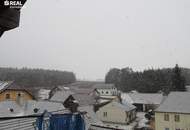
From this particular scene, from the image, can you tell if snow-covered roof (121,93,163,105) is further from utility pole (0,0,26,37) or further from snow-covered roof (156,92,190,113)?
utility pole (0,0,26,37)

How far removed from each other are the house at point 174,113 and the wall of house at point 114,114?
1175 centimetres

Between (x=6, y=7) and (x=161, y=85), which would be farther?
(x=161, y=85)

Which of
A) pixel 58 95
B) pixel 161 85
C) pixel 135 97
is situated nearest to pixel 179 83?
pixel 135 97

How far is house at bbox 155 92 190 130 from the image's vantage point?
30.3 m

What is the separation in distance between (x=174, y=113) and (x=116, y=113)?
1516 centimetres

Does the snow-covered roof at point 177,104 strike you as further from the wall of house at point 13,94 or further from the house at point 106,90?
the house at point 106,90

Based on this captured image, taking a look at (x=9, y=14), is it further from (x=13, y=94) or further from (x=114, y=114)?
(x=114, y=114)

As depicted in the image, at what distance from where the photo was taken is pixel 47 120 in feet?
17.5

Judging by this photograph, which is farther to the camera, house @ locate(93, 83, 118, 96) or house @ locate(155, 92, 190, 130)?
→ house @ locate(93, 83, 118, 96)

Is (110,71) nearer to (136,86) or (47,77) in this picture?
(47,77)

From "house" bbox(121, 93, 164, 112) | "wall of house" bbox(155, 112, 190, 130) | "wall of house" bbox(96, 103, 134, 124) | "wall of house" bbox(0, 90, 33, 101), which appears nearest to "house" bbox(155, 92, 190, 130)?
"wall of house" bbox(155, 112, 190, 130)

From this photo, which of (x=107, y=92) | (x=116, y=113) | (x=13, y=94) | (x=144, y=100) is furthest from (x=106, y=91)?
(x=13, y=94)

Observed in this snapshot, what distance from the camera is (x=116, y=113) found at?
44438mm

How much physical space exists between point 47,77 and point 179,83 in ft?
229
